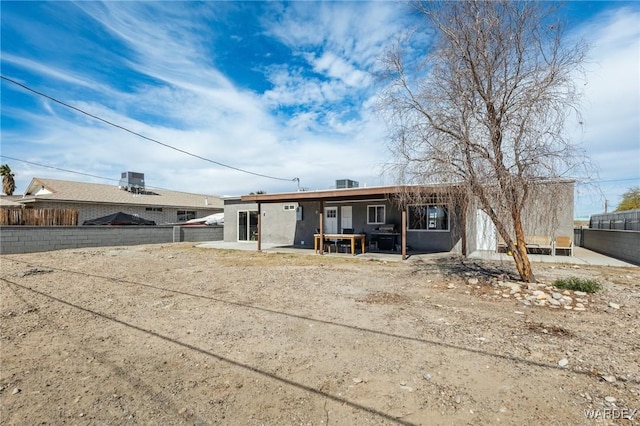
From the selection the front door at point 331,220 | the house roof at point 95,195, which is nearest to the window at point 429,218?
the front door at point 331,220

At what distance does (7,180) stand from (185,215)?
684 inches

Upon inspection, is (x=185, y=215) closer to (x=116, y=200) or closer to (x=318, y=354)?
(x=116, y=200)

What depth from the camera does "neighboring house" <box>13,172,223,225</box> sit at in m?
18.7

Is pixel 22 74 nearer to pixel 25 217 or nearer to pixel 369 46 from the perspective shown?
pixel 25 217

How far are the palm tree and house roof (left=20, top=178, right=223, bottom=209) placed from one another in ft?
30.0

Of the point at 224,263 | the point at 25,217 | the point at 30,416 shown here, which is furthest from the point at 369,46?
the point at 25,217

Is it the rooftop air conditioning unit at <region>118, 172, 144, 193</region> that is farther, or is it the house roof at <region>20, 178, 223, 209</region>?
the rooftop air conditioning unit at <region>118, 172, 144, 193</region>

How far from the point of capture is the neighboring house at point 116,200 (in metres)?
18.7

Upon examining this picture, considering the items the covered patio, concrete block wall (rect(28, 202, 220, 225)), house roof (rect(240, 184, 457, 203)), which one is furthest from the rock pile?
concrete block wall (rect(28, 202, 220, 225))

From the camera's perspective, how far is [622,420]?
2.33m

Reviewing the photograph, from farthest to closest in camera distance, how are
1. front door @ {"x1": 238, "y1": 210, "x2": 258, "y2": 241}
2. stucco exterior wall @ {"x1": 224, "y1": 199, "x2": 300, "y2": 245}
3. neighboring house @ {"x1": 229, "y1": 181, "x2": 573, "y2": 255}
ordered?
front door @ {"x1": 238, "y1": 210, "x2": 258, "y2": 241}, stucco exterior wall @ {"x1": 224, "y1": 199, "x2": 300, "y2": 245}, neighboring house @ {"x1": 229, "y1": 181, "x2": 573, "y2": 255}

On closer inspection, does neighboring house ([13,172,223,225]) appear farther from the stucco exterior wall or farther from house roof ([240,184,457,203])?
house roof ([240,184,457,203])

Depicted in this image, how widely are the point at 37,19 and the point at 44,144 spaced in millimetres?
16387

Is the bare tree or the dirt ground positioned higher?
the bare tree
